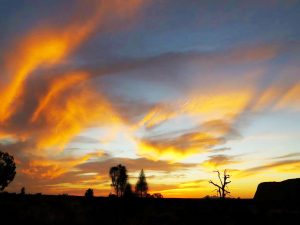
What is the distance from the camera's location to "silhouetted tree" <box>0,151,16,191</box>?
85.1m

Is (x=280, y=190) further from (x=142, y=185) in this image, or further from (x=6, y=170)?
(x=6, y=170)

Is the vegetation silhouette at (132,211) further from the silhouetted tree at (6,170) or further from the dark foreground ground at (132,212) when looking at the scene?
the silhouetted tree at (6,170)

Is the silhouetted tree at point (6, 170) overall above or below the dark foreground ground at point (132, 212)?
above

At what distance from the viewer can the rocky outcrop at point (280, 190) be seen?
3973 inches

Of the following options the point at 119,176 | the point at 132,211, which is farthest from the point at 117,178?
the point at 132,211

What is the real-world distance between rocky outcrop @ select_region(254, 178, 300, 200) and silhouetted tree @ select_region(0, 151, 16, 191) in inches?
2880

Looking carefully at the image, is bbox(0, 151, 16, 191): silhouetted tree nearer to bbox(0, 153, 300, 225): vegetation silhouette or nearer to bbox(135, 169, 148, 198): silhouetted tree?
bbox(135, 169, 148, 198): silhouetted tree

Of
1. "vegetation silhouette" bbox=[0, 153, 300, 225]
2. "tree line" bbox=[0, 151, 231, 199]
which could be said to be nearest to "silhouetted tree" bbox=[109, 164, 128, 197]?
"tree line" bbox=[0, 151, 231, 199]

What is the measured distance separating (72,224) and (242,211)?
11133mm

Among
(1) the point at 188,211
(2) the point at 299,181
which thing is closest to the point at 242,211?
(1) the point at 188,211

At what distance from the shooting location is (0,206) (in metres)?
17.6

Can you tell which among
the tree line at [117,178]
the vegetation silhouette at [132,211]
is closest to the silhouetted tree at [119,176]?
the tree line at [117,178]

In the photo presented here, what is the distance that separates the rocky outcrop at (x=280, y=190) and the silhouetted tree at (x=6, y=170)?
7314 cm

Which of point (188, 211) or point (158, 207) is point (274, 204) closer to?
point (188, 211)
